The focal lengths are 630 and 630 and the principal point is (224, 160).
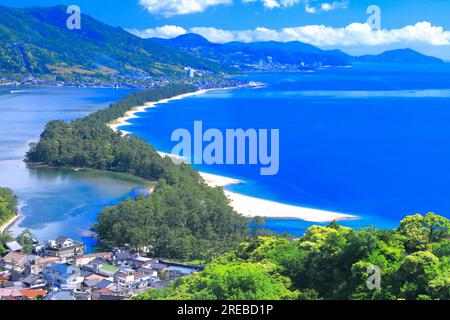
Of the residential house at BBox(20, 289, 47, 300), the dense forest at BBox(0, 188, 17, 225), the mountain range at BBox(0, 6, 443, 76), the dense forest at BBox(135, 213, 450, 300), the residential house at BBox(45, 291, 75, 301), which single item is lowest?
the residential house at BBox(20, 289, 47, 300)

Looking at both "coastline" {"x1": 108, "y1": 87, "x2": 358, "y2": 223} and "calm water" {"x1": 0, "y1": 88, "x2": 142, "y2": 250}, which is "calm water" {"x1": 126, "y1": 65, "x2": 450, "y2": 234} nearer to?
"coastline" {"x1": 108, "y1": 87, "x2": 358, "y2": 223}

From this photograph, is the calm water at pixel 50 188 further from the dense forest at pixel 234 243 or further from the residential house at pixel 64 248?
the residential house at pixel 64 248

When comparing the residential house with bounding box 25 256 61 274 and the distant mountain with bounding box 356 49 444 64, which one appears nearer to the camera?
the residential house with bounding box 25 256 61 274

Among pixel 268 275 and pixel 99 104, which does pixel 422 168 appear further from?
pixel 99 104

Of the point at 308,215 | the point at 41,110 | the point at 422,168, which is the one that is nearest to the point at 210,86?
the point at 41,110

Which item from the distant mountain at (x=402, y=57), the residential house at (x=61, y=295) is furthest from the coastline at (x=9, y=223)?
the distant mountain at (x=402, y=57)

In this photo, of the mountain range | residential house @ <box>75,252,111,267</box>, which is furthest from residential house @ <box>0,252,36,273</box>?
the mountain range

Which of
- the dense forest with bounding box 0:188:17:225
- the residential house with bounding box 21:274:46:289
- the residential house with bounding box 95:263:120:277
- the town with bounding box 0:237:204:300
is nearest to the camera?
the town with bounding box 0:237:204:300

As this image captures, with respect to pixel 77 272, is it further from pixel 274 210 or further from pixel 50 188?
pixel 50 188
